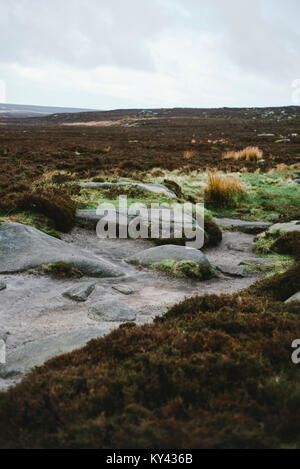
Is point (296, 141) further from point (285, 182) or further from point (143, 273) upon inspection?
point (143, 273)

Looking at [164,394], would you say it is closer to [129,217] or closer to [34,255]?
[34,255]

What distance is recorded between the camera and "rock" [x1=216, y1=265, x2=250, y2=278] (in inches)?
318

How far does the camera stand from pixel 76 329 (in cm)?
493

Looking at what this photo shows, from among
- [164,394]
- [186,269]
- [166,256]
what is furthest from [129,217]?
[164,394]

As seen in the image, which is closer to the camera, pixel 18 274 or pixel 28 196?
pixel 18 274

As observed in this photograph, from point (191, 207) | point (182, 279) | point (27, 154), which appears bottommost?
point (182, 279)

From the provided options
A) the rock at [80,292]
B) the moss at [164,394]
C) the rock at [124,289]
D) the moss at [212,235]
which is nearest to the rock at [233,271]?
the moss at [212,235]

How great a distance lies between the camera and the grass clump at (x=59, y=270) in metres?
7.21

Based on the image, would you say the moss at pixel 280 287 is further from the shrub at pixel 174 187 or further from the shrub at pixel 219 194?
the shrub at pixel 174 187
